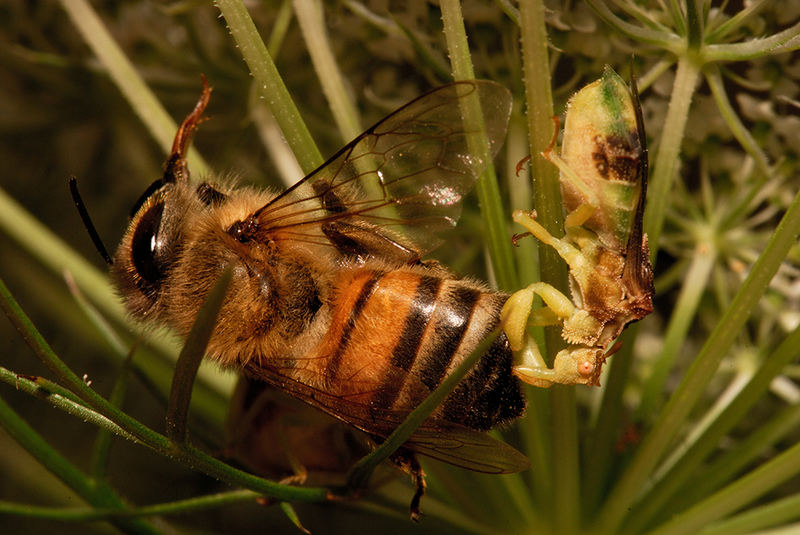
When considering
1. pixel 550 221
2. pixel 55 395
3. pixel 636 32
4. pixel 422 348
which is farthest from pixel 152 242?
pixel 636 32

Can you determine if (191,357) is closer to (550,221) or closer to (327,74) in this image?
(550,221)

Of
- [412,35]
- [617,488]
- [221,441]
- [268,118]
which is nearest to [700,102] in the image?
[412,35]

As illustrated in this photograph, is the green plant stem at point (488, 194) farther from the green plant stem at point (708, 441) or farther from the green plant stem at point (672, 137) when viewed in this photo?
the green plant stem at point (708, 441)

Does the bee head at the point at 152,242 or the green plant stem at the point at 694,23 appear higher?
the green plant stem at the point at 694,23

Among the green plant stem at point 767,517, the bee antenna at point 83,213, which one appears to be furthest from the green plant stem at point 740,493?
the bee antenna at point 83,213

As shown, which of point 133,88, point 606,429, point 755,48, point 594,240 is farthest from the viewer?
point 133,88

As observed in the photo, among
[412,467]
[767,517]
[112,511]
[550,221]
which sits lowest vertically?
[112,511]

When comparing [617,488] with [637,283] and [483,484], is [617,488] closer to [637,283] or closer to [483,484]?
[483,484]

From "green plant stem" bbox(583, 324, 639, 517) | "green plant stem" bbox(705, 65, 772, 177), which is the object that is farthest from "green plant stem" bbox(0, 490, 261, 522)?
"green plant stem" bbox(705, 65, 772, 177)

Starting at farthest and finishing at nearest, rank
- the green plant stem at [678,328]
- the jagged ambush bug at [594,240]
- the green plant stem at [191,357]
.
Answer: the green plant stem at [678,328]
the jagged ambush bug at [594,240]
the green plant stem at [191,357]
